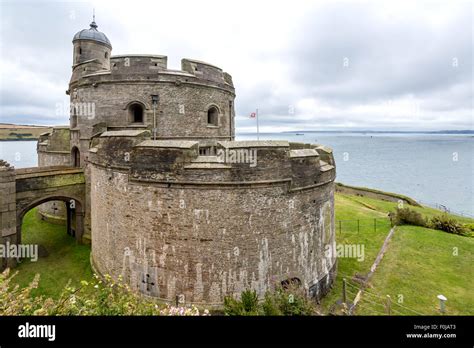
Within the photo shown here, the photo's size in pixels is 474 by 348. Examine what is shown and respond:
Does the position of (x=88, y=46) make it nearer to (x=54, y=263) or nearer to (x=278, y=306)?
(x=54, y=263)

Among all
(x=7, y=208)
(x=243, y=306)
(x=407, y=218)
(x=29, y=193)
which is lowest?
(x=407, y=218)

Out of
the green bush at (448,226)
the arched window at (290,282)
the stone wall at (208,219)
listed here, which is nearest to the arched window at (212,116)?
the stone wall at (208,219)

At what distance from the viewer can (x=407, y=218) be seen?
72.7 ft

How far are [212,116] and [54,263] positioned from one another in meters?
11.3

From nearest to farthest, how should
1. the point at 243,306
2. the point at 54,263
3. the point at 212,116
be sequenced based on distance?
the point at 243,306 < the point at 54,263 < the point at 212,116

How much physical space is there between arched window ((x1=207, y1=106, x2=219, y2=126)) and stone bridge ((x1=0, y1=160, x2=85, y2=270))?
7989 mm

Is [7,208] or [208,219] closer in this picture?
[208,219]

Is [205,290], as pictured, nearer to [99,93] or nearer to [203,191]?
[203,191]

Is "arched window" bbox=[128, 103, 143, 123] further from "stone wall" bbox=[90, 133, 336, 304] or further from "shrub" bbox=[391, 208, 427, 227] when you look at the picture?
"shrub" bbox=[391, 208, 427, 227]

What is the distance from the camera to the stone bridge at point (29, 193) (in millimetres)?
14094

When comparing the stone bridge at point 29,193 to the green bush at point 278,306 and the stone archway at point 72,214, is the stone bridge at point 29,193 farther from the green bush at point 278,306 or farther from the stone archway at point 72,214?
the green bush at point 278,306

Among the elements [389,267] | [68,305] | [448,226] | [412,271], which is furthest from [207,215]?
[448,226]

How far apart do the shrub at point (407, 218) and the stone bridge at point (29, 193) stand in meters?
21.9
